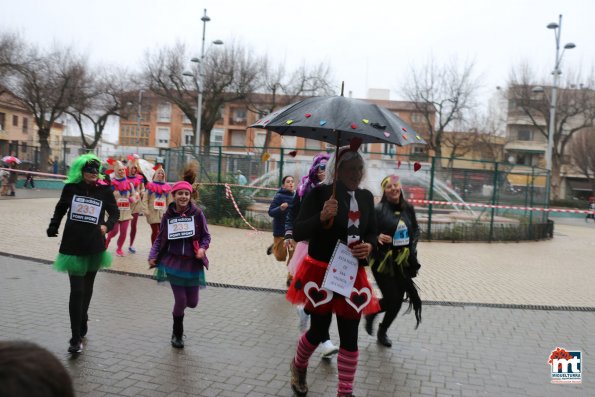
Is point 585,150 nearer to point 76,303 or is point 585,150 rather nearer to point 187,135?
point 187,135

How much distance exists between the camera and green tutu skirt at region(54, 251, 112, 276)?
4789mm

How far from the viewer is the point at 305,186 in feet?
18.7

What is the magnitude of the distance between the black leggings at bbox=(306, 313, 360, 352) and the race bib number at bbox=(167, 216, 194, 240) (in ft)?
5.58

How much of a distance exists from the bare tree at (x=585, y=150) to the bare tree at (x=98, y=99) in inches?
1593

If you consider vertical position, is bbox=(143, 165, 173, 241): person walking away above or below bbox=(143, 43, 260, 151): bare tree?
below

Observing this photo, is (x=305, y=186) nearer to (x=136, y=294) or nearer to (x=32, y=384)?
(x=136, y=294)

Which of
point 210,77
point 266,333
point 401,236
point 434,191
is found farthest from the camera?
point 210,77

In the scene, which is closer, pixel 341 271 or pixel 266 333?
pixel 341 271

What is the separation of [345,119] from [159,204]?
22.0 feet

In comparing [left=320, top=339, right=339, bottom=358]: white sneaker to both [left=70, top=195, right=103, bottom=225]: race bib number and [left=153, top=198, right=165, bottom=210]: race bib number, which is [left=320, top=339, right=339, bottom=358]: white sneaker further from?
[left=153, top=198, right=165, bottom=210]: race bib number

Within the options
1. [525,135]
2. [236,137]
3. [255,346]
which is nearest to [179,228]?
[255,346]

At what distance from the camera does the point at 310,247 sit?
4012 mm

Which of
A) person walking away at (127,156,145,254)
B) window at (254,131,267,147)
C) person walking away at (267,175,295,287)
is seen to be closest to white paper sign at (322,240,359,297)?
person walking away at (267,175,295,287)

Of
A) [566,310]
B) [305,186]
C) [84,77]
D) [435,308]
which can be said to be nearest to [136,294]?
[305,186]
